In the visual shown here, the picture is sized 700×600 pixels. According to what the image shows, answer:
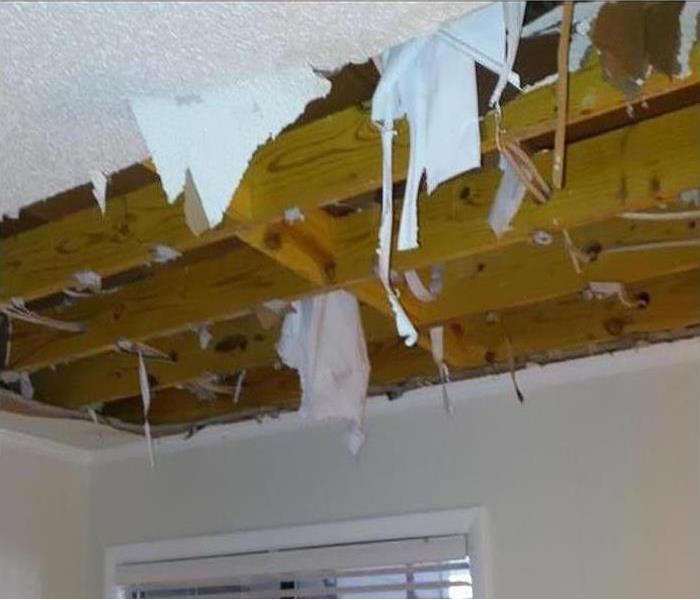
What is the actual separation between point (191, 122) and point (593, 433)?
4.83 feet

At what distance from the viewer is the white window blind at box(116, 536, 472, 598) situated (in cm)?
273

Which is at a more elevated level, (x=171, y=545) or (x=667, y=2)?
(x=667, y=2)

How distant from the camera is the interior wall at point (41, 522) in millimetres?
3180

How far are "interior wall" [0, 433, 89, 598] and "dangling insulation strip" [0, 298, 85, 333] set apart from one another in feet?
2.91

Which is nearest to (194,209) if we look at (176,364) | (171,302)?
(171,302)

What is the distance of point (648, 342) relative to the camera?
8.14ft

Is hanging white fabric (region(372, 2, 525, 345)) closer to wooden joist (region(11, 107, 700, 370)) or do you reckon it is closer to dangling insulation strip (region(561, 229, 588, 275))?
wooden joist (region(11, 107, 700, 370))

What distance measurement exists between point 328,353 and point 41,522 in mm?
1411

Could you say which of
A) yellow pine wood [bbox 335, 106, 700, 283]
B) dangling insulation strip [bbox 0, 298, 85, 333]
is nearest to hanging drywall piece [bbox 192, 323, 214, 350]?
dangling insulation strip [bbox 0, 298, 85, 333]

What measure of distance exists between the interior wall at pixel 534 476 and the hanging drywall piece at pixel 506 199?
0.92 m

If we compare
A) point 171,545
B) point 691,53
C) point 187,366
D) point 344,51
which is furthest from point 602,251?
point 171,545

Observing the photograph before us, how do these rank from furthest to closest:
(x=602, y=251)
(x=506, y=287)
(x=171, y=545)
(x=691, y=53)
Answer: (x=171, y=545)
(x=506, y=287)
(x=602, y=251)
(x=691, y=53)

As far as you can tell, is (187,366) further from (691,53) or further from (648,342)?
(691,53)

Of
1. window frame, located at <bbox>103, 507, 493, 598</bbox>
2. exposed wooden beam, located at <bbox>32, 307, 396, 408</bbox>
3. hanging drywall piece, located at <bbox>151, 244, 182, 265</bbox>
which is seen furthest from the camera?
window frame, located at <bbox>103, 507, 493, 598</bbox>
